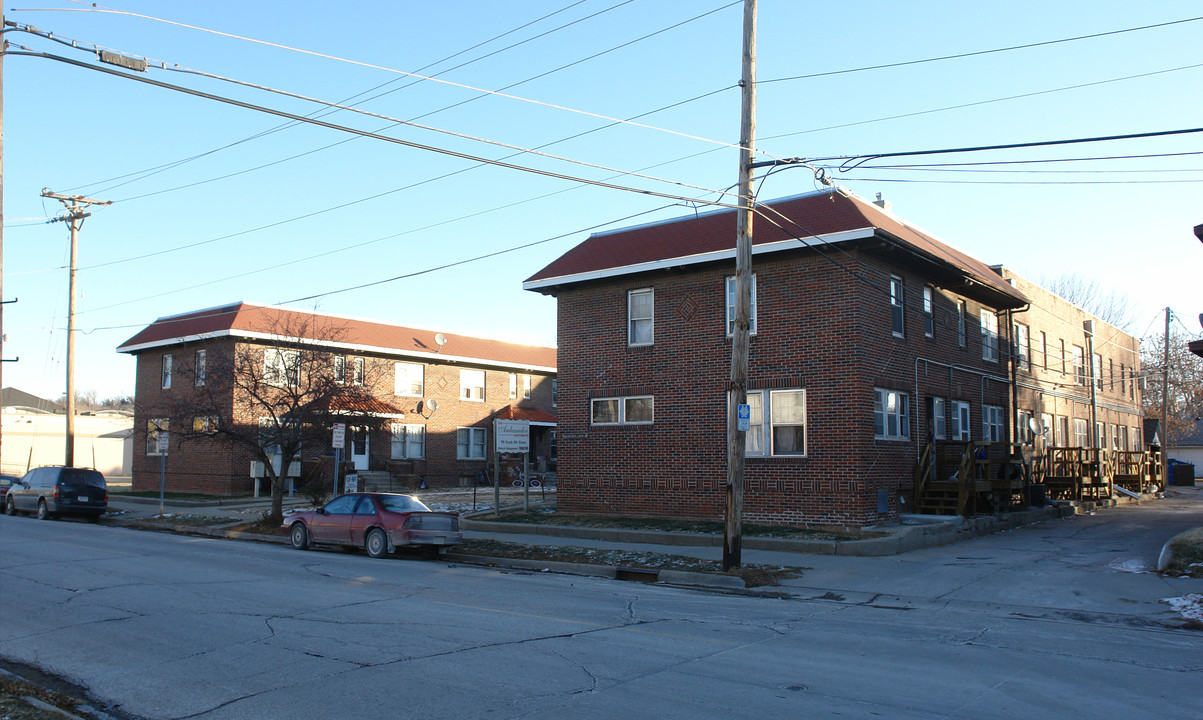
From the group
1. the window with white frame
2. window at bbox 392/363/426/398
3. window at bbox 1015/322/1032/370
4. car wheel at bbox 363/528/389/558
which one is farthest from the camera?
window at bbox 392/363/426/398

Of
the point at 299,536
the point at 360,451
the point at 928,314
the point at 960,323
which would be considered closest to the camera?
the point at 299,536

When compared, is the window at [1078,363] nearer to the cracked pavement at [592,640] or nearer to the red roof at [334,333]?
the cracked pavement at [592,640]

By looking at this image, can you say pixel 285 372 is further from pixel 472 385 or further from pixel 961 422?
pixel 472 385

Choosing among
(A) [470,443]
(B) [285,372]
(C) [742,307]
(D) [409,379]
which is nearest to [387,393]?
(D) [409,379]

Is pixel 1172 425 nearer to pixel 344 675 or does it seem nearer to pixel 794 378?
pixel 794 378

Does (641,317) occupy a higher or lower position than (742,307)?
higher

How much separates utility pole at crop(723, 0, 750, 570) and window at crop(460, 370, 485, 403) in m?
28.2

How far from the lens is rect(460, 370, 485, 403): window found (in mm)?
42178

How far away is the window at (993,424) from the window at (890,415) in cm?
608

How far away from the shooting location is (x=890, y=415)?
21719 mm

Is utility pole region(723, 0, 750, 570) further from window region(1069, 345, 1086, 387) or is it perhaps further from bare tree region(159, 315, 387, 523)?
window region(1069, 345, 1086, 387)

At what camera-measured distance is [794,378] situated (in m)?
21.0

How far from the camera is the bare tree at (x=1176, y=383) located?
53594 millimetres

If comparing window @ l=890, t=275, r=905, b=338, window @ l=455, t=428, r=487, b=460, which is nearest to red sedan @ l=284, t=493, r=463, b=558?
window @ l=890, t=275, r=905, b=338
